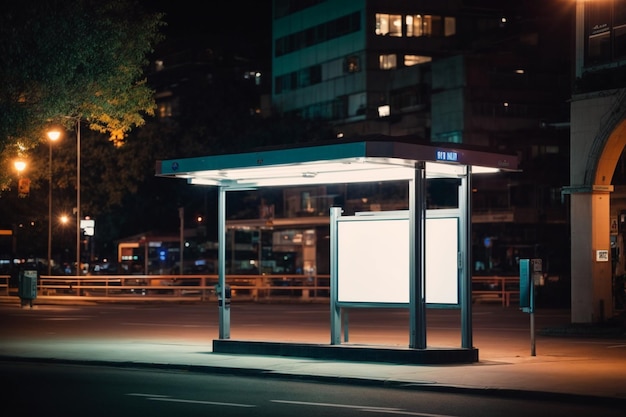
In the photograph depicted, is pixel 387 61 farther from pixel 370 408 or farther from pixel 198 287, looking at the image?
pixel 370 408

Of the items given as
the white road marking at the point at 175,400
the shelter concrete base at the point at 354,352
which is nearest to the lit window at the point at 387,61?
the shelter concrete base at the point at 354,352

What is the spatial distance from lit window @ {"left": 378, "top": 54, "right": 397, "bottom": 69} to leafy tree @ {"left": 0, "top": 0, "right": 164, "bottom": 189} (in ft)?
197

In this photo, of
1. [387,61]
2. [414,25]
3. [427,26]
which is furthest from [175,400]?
[427,26]

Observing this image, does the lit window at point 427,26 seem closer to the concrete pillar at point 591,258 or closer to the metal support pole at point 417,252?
the concrete pillar at point 591,258

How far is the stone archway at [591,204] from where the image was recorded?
89.0ft

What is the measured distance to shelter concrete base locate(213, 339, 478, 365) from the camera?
64.3 ft

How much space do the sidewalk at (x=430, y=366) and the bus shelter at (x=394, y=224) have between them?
49.9 inches

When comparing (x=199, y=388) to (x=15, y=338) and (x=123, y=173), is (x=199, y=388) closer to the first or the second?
(x=15, y=338)

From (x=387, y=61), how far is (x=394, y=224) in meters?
71.1

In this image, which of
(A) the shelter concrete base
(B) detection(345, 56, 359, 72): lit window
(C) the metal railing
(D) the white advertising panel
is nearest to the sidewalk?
(A) the shelter concrete base

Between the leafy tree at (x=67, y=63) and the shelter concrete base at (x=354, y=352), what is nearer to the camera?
the shelter concrete base at (x=354, y=352)

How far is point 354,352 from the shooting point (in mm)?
20359

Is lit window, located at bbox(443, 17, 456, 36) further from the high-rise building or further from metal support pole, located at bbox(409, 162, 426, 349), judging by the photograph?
metal support pole, located at bbox(409, 162, 426, 349)

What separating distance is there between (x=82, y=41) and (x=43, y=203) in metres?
39.6
